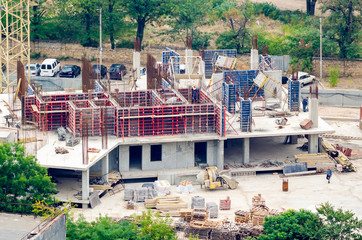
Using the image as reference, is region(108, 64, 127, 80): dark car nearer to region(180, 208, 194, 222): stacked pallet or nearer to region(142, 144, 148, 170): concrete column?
region(142, 144, 148, 170): concrete column

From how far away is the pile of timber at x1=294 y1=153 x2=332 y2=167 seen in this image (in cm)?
5681

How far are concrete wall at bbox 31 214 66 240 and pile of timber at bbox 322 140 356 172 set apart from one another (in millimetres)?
24189

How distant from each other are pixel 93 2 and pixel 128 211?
3231 centimetres

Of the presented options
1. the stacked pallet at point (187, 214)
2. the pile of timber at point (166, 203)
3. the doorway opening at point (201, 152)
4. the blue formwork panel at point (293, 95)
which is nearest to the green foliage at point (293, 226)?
the stacked pallet at point (187, 214)

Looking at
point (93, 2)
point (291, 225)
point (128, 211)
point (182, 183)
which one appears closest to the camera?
point (291, 225)

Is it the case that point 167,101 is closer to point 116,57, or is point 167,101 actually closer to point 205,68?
point 205,68

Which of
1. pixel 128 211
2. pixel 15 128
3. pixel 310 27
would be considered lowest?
pixel 128 211

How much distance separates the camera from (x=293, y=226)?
44781mm

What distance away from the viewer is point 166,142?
55656mm

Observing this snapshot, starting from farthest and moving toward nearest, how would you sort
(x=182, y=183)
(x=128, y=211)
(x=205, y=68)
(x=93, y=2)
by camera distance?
(x=93, y=2), (x=205, y=68), (x=182, y=183), (x=128, y=211)

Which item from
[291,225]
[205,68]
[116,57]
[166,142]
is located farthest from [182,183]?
[116,57]

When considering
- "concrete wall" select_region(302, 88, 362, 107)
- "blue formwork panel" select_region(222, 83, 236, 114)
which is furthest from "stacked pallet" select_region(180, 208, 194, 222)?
"concrete wall" select_region(302, 88, 362, 107)

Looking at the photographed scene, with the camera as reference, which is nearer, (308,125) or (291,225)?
(291,225)

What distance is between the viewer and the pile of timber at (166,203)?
167 feet
